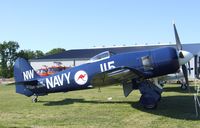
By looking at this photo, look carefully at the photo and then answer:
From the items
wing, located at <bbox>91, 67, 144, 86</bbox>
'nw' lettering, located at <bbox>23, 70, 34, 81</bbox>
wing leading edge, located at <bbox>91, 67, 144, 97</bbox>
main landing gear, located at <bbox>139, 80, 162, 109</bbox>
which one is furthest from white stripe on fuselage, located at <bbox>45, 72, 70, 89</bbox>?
main landing gear, located at <bbox>139, 80, 162, 109</bbox>

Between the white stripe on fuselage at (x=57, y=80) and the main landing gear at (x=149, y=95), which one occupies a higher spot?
the white stripe on fuselage at (x=57, y=80)

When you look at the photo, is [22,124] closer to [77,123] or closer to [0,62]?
[77,123]

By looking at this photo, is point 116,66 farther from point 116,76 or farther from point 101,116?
point 101,116

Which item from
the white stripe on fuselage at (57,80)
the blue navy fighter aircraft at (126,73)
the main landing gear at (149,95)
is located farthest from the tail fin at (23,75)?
the main landing gear at (149,95)

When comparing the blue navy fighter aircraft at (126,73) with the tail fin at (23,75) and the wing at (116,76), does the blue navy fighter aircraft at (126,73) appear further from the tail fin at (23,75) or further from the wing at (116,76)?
the tail fin at (23,75)

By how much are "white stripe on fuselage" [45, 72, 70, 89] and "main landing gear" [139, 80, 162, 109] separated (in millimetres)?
3368

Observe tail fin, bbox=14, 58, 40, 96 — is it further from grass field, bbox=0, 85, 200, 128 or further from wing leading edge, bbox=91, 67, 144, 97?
wing leading edge, bbox=91, 67, 144, 97

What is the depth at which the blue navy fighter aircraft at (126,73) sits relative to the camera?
11.4 meters

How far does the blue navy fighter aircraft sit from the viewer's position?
37.4 feet

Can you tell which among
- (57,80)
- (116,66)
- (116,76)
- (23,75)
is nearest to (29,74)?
(23,75)

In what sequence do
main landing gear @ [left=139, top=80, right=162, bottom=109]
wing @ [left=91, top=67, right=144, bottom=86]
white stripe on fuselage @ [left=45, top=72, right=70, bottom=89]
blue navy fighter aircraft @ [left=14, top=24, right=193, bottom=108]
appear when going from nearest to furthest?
wing @ [left=91, top=67, right=144, bottom=86], blue navy fighter aircraft @ [left=14, top=24, right=193, bottom=108], main landing gear @ [left=139, top=80, right=162, bottom=109], white stripe on fuselage @ [left=45, top=72, right=70, bottom=89]

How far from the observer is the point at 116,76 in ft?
36.6

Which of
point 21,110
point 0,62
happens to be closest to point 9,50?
point 0,62

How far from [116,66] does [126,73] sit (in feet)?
4.51
